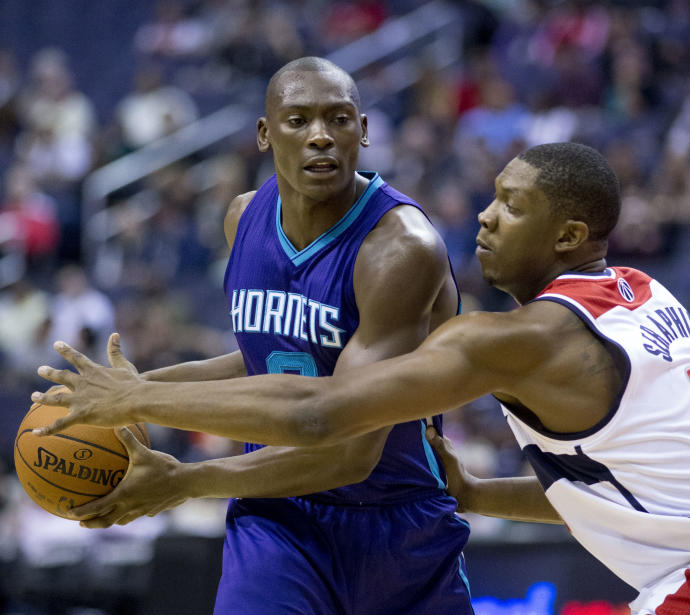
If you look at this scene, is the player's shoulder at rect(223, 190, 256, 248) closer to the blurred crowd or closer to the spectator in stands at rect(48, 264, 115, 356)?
the blurred crowd

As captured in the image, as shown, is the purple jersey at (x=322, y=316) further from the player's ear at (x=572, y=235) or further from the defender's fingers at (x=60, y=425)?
the defender's fingers at (x=60, y=425)

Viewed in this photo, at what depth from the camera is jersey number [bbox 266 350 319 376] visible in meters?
3.82

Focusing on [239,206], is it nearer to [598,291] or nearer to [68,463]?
[68,463]

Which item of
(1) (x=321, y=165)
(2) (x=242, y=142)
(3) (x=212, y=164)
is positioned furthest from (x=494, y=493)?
(3) (x=212, y=164)

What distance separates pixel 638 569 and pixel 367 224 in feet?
4.61

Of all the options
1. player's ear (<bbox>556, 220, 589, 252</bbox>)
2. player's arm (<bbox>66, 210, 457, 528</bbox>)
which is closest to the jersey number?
player's arm (<bbox>66, 210, 457, 528</bbox>)

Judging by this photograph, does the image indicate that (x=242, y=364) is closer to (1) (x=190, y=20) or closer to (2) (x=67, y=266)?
(2) (x=67, y=266)

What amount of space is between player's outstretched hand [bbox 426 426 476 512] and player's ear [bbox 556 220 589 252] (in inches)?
35.4

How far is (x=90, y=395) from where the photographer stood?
3.23 m

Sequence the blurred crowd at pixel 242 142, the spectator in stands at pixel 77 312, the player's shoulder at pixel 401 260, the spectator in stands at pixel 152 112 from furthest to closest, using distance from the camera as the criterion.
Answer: the spectator in stands at pixel 152 112, the spectator in stands at pixel 77 312, the blurred crowd at pixel 242 142, the player's shoulder at pixel 401 260

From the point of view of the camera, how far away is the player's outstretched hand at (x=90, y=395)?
10.5ft

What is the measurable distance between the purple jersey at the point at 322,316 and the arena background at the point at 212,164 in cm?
257

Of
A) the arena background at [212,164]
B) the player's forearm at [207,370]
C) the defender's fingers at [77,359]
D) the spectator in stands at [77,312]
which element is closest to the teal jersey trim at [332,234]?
the player's forearm at [207,370]

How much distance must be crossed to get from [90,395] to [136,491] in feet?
1.49
